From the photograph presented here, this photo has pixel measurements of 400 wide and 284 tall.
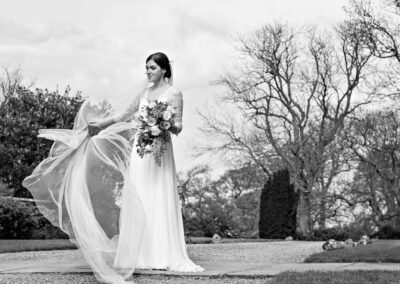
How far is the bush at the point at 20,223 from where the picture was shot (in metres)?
19.1

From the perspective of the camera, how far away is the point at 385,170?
102ft

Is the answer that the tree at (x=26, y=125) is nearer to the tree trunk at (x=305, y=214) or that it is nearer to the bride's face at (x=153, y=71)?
the tree trunk at (x=305, y=214)

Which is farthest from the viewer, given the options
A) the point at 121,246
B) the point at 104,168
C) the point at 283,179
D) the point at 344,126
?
the point at 344,126

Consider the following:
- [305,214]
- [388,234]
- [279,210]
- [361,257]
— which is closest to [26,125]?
[279,210]

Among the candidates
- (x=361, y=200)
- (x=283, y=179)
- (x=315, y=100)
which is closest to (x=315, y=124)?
(x=315, y=100)

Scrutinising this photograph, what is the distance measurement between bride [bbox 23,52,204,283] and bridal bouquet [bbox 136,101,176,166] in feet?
0.35

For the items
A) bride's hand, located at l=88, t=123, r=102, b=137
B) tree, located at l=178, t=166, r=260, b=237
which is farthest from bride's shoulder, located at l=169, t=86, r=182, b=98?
tree, located at l=178, t=166, r=260, b=237

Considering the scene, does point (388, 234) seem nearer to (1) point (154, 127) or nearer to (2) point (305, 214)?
(2) point (305, 214)

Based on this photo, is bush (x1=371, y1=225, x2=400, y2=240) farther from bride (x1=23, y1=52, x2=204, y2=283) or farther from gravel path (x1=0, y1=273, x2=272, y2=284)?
gravel path (x1=0, y1=273, x2=272, y2=284)

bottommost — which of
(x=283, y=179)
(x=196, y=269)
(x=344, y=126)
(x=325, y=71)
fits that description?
(x=196, y=269)

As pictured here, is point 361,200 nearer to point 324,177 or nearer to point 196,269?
point 324,177

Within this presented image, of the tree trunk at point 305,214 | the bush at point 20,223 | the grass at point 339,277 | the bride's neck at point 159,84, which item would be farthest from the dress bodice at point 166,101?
the tree trunk at point 305,214

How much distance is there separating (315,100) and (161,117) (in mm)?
29512

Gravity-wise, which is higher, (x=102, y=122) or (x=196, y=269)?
(x=102, y=122)
